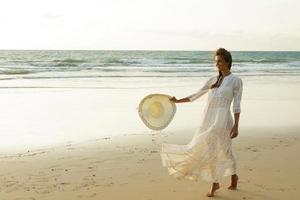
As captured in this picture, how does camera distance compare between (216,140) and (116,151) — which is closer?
(216,140)

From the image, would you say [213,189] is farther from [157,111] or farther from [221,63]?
[221,63]

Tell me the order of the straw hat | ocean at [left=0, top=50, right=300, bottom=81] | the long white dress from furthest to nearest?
ocean at [left=0, top=50, right=300, bottom=81], the straw hat, the long white dress

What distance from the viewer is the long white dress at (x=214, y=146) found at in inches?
229

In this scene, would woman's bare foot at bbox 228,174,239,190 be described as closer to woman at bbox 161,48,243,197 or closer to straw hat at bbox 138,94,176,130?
woman at bbox 161,48,243,197

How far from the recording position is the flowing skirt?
5.80 metres

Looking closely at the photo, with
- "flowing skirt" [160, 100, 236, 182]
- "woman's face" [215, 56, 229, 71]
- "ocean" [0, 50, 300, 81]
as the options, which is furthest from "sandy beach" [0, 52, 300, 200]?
"ocean" [0, 50, 300, 81]

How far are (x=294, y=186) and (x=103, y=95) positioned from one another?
35.6 feet

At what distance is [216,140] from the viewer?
5.81m

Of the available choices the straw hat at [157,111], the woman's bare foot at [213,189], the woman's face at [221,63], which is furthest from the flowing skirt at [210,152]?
the straw hat at [157,111]

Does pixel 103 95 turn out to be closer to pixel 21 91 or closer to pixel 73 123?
pixel 21 91

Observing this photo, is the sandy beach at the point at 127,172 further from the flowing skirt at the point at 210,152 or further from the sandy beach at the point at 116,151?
the flowing skirt at the point at 210,152

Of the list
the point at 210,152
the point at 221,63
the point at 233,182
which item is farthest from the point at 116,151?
the point at 221,63

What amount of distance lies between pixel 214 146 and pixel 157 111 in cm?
94

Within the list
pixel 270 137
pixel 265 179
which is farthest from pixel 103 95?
pixel 265 179
